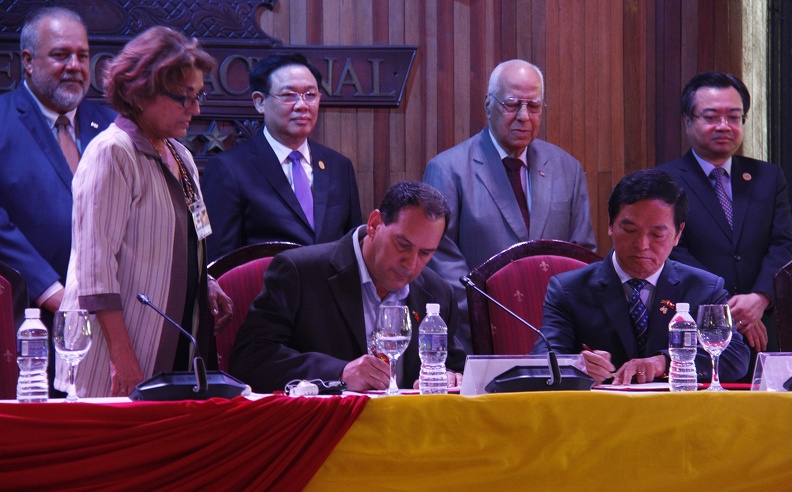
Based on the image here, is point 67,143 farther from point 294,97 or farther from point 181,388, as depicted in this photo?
point 181,388

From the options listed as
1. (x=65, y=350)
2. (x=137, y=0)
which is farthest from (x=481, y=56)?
(x=65, y=350)

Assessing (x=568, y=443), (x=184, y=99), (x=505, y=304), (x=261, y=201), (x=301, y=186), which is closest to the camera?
(x=568, y=443)

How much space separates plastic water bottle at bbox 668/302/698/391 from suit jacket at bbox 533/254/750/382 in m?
0.38

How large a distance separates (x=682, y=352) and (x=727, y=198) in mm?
1658

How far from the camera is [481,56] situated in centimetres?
443

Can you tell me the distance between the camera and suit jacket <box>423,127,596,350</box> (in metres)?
3.68

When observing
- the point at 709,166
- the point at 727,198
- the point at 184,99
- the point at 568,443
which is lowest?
the point at 568,443

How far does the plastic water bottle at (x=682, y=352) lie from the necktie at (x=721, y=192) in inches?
59.9

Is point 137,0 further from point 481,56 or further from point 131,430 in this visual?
point 131,430

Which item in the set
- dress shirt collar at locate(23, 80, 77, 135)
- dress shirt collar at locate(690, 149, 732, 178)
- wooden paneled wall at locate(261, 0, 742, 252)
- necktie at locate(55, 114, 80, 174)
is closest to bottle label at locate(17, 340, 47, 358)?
necktie at locate(55, 114, 80, 174)

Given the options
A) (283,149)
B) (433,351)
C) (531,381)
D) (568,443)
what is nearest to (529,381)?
(531,381)

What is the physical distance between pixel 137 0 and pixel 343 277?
207 centimetres

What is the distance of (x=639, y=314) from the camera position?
280 centimetres

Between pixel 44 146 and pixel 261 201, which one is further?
pixel 261 201
